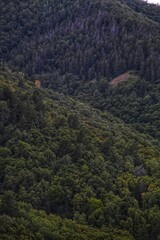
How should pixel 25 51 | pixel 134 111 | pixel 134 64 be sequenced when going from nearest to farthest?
pixel 134 111
pixel 134 64
pixel 25 51

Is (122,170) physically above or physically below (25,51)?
above

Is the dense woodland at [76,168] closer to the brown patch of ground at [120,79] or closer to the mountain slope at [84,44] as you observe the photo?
the brown patch of ground at [120,79]


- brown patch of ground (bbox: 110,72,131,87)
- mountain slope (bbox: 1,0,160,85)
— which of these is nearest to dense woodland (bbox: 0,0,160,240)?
brown patch of ground (bbox: 110,72,131,87)

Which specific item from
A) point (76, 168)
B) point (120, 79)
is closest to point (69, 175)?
point (76, 168)

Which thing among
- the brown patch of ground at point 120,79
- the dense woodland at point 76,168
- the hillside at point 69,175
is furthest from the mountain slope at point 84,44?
the hillside at point 69,175

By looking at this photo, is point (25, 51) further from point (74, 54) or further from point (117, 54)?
point (117, 54)

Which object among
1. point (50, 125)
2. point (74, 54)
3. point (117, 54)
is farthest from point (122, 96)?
point (50, 125)

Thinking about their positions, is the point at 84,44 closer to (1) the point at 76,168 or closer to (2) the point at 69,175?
(1) the point at 76,168
